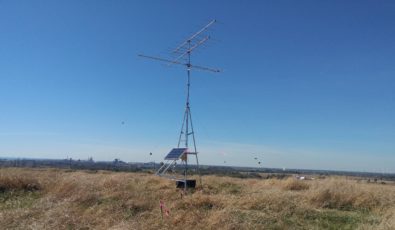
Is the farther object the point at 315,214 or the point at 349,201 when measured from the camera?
the point at 349,201

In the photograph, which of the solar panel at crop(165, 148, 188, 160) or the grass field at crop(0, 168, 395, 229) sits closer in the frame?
the grass field at crop(0, 168, 395, 229)

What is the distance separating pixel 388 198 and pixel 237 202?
16.9 feet

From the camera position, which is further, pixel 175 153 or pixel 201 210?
pixel 175 153

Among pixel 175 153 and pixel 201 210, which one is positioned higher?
pixel 175 153

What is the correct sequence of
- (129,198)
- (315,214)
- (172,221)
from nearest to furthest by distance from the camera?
1. (172,221)
2. (315,214)
3. (129,198)

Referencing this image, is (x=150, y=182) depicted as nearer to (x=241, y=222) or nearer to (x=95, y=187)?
(x=95, y=187)

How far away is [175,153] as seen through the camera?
16328 millimetres

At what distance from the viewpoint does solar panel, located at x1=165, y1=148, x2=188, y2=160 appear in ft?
51.8

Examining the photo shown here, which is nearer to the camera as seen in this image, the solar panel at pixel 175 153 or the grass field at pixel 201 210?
the grass field at pixel 201 210

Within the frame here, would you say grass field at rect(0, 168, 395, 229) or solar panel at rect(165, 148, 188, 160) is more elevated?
solar panel at rect(165, 148, 188, 160)

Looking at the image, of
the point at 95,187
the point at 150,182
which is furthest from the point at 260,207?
the point at 150,182

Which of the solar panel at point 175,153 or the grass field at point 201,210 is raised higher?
the solar panel at point 175,153

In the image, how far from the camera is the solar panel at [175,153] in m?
15.8

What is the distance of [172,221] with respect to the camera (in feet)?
32.4
